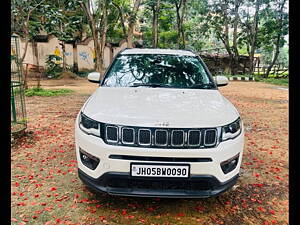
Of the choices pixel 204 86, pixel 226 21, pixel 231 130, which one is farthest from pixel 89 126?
pixel 226 21

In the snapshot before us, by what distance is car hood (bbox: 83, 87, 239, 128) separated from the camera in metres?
2.14

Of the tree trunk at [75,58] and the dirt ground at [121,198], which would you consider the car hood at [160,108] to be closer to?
the dirt ground at [121,198]

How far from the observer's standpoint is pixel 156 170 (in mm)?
2078

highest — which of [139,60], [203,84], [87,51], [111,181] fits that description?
[87,51]

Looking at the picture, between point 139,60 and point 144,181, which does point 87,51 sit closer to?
point 139,60

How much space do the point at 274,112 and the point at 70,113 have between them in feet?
19.4

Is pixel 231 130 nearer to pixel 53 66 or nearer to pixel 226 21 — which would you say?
pixel 53 66

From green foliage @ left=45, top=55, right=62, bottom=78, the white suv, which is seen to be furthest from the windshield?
green foliage @ left=45, top=55, right=62, bottom=78

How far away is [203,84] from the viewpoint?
10.4 ft

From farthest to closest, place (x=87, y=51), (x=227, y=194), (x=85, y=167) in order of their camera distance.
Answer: (x=87, y=51)
(x=227, y=194)
(x=85, y=167)

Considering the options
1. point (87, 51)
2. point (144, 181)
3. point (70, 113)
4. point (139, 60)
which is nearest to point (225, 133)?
point (144, 181)

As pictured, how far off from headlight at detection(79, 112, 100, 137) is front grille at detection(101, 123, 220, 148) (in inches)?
6.1

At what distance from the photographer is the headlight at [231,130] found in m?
2.24

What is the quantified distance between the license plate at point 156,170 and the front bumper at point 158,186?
1.6 inches
